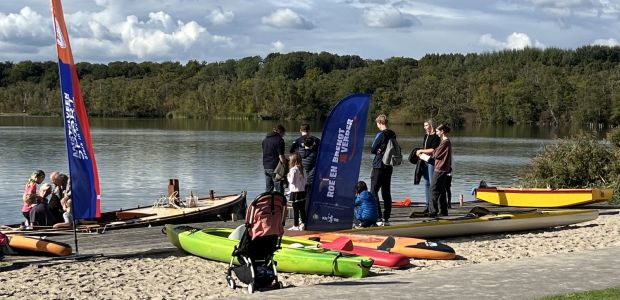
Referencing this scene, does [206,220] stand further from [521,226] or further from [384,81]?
[384,81]

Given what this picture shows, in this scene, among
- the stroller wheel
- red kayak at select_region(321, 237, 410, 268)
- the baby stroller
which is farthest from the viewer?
red kayak at select_region(321, 237, 410, 268)

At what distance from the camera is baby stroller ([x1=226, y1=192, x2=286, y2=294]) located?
371 inches

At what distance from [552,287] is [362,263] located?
2448 millimetres

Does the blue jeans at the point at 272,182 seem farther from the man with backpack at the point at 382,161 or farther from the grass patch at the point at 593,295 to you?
the grass patch at the point at 593,295

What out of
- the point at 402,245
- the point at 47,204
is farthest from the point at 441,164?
the point at 47,204

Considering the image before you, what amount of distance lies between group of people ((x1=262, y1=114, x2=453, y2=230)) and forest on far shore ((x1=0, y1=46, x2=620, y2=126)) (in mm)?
82253

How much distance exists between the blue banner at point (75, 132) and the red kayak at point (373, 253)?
351 cm

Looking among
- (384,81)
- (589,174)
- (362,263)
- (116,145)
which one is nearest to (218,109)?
(384,81)

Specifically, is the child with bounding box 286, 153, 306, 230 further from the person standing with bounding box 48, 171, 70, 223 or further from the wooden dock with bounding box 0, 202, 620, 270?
the person standing with bounding box 48, 171, 70, 223

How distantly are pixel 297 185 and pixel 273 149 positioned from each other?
1893mm

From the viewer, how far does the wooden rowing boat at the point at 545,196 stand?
60.1 ft

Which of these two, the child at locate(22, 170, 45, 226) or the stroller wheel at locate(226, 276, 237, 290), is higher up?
the child at locate(22, 170, 45, 226)

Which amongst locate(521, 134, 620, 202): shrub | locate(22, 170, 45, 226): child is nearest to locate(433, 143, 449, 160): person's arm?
locate(22, 170, 45, 226): child

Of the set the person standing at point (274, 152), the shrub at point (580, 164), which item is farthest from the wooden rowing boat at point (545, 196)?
the person standing at point (274, 152)
